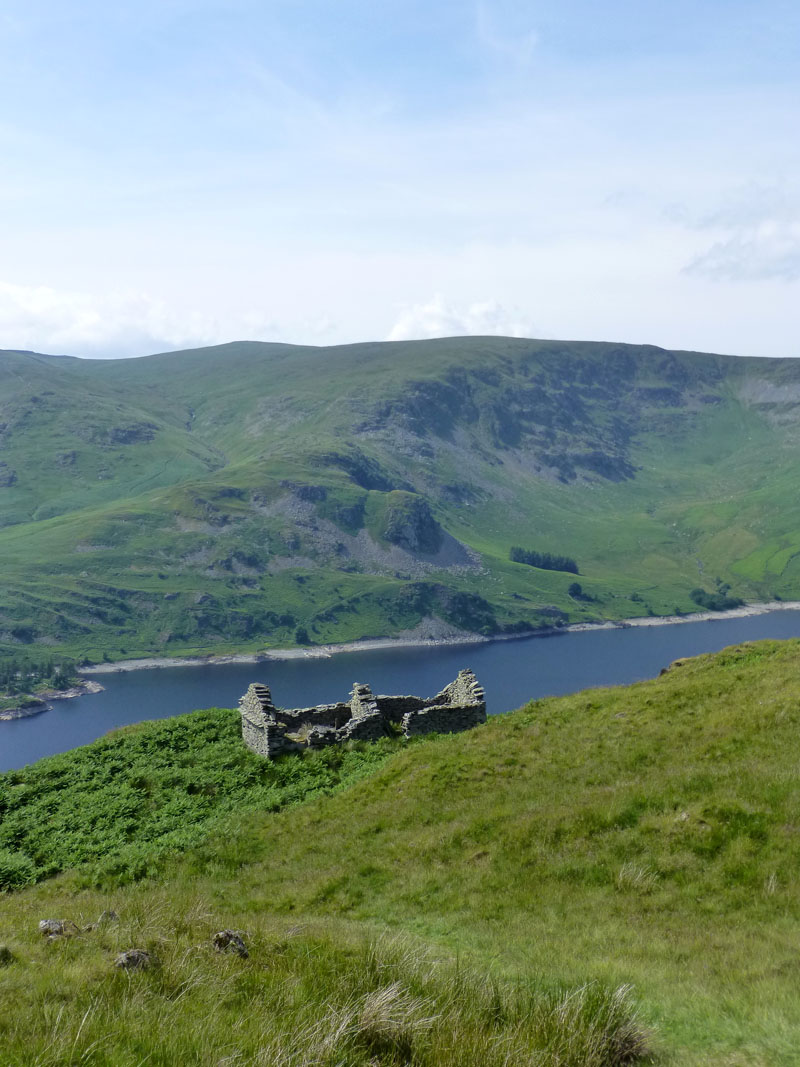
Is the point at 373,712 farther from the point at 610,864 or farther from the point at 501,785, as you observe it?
the point at 610,864

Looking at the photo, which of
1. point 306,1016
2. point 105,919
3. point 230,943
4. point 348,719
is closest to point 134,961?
point 230,943

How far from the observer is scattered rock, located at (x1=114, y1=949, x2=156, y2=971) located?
1170 centimetres

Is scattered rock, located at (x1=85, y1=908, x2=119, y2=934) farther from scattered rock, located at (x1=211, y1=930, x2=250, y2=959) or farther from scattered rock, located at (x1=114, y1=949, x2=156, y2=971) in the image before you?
scattered rock, located at (x1=114, y1=949, x2=156, y2=971)

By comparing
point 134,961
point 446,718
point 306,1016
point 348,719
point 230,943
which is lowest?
point 348,719

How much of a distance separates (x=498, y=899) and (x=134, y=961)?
9207mm

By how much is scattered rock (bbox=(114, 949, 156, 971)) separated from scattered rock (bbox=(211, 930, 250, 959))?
1.22 meters

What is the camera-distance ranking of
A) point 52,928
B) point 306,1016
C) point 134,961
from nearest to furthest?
point 306,1016, point 134,961, point 52,928

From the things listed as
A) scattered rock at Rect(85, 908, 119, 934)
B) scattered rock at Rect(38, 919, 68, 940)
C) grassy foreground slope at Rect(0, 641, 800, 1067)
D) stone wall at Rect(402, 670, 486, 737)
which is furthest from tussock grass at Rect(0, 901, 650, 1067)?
stone wall at Rect(402, 670, 486, 737)

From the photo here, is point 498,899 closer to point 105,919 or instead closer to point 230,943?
point 230,943

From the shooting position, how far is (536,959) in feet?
46.9

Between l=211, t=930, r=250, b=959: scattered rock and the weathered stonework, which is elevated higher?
l=211, t=930, r=250, b=959: scattered rock

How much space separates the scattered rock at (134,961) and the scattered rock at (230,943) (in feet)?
3.99

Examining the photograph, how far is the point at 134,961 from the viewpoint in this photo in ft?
39.0

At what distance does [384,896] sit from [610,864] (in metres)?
5.80
